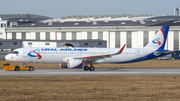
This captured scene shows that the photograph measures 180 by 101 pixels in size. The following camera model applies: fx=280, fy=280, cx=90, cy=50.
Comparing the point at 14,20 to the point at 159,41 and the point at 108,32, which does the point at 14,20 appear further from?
the point at 159,41

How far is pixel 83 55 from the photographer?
149 feet

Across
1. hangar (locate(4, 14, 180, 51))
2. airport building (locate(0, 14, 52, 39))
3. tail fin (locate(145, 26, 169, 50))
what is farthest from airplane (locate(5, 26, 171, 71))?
airport building (locate(0, 14, 52, 39))

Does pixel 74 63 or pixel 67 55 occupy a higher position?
pixel 67 55

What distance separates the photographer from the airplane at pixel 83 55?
43559 millimetres

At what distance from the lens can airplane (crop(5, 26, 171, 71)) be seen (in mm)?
43559

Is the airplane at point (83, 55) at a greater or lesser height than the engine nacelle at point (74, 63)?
greater

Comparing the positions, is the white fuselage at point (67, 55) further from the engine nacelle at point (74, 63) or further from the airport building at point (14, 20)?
the airport building at point (14, 20)

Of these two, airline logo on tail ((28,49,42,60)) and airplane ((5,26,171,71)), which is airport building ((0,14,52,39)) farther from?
airline logo on tail ((28,49,42,60))

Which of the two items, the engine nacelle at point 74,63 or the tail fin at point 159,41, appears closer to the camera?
the engine nacelle at point 74,63

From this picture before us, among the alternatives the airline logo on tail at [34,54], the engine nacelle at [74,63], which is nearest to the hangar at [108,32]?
the airline logo on tail at [34,54]

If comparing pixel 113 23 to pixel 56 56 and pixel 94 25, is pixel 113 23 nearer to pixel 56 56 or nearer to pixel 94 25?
pixel 94 25

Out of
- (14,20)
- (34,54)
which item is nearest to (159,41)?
(34,54)

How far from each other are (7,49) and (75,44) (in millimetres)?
19894

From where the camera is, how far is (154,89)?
23781mm
